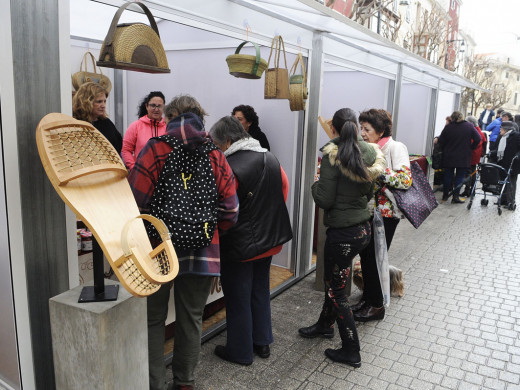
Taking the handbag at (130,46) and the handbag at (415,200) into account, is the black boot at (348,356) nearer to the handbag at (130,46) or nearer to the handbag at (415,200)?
the handbag at (415,200)

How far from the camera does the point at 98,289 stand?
206cm

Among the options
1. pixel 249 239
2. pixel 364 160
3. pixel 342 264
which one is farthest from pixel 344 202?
pixel 249 239

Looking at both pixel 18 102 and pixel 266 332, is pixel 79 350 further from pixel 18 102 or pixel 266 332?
pixel 266 332

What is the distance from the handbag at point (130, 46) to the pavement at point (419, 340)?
2069 millimetres

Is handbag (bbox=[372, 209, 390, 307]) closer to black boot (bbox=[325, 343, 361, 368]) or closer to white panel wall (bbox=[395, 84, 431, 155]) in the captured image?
black boot (bbox=[325, 343, 361, 368])

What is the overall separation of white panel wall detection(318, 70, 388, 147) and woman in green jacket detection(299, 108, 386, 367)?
446 cm

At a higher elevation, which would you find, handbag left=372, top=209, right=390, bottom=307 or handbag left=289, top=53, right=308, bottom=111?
handbag left=289, top=53, right=308, bottom=111

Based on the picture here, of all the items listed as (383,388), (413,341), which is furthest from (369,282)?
(383,388)

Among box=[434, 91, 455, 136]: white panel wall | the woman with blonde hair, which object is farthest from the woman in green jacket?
box=[434, 91, 455, 136]: white panel wall

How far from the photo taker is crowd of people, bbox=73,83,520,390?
232 cm

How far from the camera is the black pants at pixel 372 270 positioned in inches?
151

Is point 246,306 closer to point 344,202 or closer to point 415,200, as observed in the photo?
point 344,202

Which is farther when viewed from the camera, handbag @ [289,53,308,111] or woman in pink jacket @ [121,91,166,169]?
woman in pink jacket @ [121,91,166,169]

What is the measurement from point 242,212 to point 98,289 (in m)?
1.13
